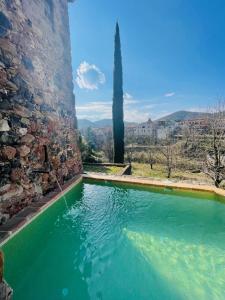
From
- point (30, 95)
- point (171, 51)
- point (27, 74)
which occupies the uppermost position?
point (171, 51)

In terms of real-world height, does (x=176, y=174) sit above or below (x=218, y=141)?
below

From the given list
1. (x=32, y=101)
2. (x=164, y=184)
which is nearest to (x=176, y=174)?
(x=164, y=184)

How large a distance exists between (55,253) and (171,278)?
1563 mm

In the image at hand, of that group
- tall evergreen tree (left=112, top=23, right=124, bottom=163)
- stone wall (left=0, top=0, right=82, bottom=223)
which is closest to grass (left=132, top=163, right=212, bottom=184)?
tall evergreen tree (left=112, top=23, right=124, bottom=163)

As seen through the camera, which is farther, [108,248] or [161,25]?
[161,25]

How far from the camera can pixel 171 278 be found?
2.45 m

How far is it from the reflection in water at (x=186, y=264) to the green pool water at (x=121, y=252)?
1 cm

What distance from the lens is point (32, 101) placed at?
14.2 feet

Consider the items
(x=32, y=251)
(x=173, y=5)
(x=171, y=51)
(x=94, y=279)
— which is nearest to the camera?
(x=94, y=279)

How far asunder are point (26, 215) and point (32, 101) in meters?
2.30

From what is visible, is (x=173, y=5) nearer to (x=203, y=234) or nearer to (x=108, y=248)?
(x=203, y=234)

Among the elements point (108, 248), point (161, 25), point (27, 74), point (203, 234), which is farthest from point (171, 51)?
point (108, 248)

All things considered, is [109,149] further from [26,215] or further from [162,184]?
[26,215]

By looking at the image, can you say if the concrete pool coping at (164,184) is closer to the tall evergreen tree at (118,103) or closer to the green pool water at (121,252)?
the green pool water at (121,252)
